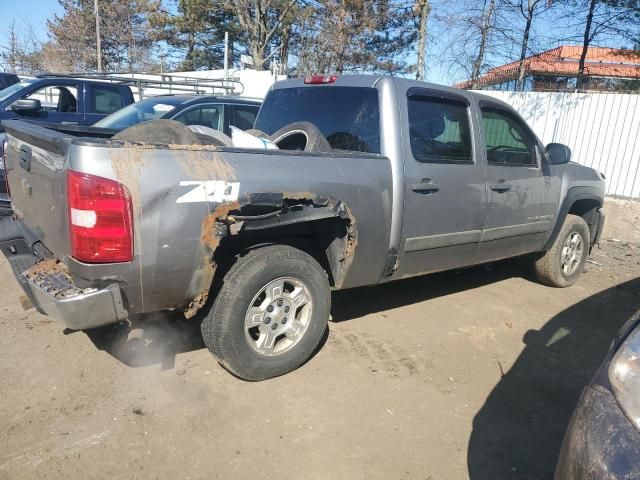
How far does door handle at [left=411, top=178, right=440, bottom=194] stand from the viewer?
3684mm

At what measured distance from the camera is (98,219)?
2.49 meters

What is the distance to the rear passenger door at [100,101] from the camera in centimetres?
879

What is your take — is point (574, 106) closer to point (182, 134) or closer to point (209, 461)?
point (182, 134)

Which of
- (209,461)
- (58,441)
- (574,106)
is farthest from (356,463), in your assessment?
(574,106)

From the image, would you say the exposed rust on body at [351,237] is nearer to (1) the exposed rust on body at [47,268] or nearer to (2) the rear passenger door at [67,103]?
(1) the exposed rust on body at [47,268]

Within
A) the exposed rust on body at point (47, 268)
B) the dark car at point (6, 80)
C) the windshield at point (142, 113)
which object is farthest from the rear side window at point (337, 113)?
the dark car at point (6, 80)

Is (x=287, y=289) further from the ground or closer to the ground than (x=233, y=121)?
closer to the ground

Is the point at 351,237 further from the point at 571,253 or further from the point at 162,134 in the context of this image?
the point at 571,253

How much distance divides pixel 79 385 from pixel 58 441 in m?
0.55

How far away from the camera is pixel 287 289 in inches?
131

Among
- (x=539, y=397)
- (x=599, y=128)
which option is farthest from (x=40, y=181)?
(x=599, y=128)

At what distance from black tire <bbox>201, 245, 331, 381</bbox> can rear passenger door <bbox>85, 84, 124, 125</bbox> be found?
7005 mm

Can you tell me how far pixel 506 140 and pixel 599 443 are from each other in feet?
11.5

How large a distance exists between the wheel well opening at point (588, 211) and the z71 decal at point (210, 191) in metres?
4.34
